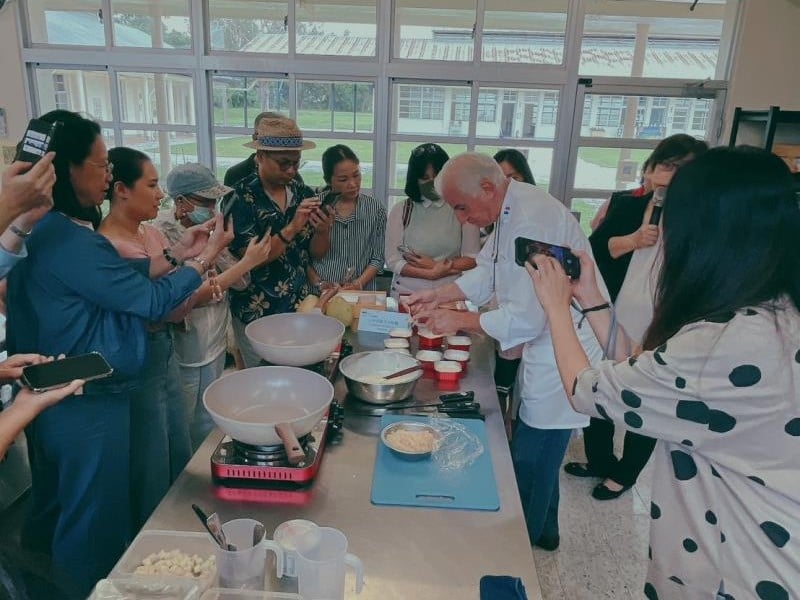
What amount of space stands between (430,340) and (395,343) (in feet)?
0.43

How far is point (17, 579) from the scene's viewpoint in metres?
1.10

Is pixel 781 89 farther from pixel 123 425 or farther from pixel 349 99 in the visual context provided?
pixel 123 425

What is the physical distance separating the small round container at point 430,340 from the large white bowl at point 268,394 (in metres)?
0.67

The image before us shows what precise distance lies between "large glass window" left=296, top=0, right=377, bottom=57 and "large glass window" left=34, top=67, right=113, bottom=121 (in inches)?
59.2

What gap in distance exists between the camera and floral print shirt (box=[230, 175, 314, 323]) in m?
2.25

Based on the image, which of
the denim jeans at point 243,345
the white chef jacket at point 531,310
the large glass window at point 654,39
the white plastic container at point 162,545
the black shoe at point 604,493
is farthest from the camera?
the large glass window at point 654,39

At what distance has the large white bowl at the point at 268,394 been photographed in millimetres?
1396

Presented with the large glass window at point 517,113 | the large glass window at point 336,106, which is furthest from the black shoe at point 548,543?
the large glass window at point 336,106

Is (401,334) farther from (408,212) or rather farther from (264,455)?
(408,212)

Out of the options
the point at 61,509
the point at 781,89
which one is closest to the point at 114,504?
the point at 61,509

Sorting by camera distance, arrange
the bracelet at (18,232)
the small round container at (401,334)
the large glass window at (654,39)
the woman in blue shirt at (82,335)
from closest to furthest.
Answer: the bracelet at (18,232) < the woman in blue shirt at (82,335) < the small round container at (401,334) < the large glass window at (654,39)

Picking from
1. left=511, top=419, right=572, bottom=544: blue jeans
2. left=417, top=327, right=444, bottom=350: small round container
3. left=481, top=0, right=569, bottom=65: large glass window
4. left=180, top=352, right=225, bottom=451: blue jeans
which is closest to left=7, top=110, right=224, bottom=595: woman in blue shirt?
left=180, top=352, right=225, bottom=451: blue jeans

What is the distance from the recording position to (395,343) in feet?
6.63

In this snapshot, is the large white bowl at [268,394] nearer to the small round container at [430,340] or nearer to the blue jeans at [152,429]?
the blue jeans at [152,429]
